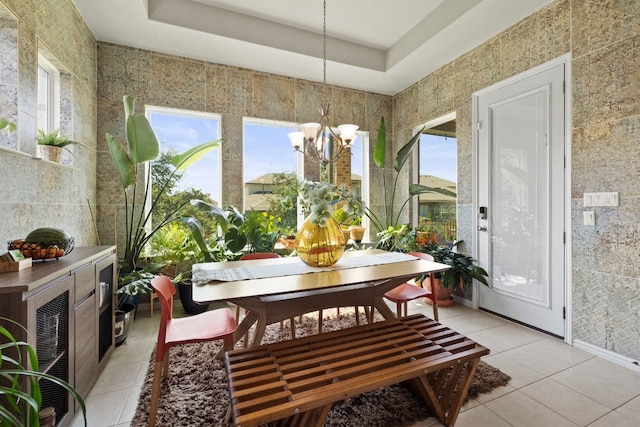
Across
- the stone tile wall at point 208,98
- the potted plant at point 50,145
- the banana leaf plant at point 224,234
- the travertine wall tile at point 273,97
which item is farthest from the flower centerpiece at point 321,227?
the travertine wall tile at point 273,97

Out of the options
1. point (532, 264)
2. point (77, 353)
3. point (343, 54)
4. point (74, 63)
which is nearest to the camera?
point (77, 353)

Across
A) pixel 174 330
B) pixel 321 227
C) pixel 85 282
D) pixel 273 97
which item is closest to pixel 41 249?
pixel 85 282

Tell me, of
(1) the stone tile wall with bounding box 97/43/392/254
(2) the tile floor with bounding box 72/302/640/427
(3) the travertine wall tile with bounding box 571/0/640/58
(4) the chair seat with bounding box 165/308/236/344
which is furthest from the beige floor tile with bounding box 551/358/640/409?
(1) the stone tile wall with bounding box 97/43/392/254

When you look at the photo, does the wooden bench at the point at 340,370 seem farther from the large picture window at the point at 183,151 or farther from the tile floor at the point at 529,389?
the large picture window at the point at 183,151

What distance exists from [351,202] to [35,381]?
1.77m

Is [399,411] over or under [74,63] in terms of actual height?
under

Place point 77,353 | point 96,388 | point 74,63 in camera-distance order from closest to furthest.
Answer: point 77,353
point 96,388
point 74,63

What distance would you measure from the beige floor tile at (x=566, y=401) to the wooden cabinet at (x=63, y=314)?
8.71ft

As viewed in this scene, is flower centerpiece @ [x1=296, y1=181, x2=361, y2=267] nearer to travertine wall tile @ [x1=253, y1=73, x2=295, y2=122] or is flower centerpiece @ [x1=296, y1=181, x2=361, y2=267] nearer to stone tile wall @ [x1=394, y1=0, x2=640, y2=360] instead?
stone tile wall @ [x1=394, y1=0, x2=640, y2=360]

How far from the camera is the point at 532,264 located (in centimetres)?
286

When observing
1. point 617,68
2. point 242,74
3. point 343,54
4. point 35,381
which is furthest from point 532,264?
point 242,74

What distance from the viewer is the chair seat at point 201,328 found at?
173cm

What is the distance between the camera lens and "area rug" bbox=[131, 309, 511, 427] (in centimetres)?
166

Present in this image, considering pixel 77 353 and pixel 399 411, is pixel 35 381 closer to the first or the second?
pixel 77 353
